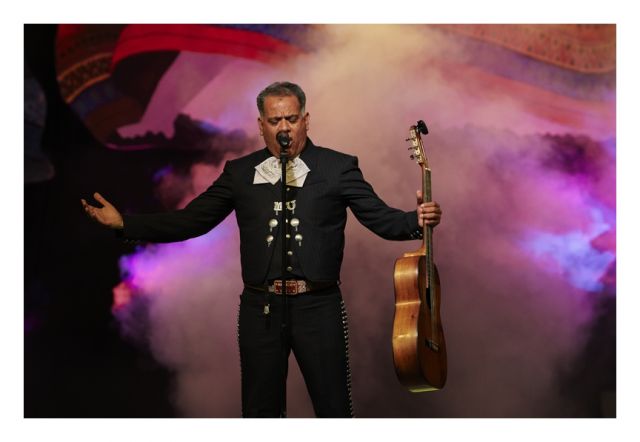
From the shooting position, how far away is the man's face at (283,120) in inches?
189

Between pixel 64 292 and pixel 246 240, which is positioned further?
pixel 64 292

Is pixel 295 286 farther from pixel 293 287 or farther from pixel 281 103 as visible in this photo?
pixel 281 103

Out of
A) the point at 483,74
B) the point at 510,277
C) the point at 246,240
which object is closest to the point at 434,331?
the point at 246,240

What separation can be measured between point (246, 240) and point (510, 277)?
200 cm

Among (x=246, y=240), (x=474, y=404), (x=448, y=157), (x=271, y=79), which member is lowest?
(x=474, y=404)

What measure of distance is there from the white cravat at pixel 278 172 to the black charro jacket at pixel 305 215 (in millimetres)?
24

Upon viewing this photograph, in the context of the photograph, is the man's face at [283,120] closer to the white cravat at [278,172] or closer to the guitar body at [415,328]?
the white cravat at [278,172]

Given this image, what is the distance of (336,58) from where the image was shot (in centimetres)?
612

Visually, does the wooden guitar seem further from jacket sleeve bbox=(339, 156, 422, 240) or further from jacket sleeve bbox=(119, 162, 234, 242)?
jacket sleeve bbox=(119, 162, 234, 242)

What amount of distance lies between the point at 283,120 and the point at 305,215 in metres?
0.46

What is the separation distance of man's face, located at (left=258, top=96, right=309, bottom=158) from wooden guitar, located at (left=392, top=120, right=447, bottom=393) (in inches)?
22.0

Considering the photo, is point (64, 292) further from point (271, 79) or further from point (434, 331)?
point (434, 331)

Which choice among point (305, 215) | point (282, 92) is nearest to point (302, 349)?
point (305, 215)

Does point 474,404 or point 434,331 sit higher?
point 434,331
